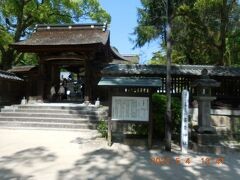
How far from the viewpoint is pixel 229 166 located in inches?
284

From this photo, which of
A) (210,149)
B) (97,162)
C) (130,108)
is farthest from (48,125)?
(210,149)

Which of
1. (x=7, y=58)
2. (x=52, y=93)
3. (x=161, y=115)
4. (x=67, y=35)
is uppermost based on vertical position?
(x=67, y=35)

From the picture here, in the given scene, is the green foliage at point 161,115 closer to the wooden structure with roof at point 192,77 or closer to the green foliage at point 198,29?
the wooden structure with roof at point 192,77

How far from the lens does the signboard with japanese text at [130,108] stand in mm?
9125

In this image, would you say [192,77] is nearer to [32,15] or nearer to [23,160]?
[23,160]

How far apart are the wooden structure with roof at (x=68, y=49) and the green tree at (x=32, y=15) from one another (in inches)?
204

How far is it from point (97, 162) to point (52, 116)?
7.06m

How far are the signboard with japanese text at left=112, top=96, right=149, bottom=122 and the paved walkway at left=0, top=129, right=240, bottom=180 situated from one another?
94cm

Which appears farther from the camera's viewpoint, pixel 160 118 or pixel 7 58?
pixel 7 58

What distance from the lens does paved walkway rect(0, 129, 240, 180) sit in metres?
6.23

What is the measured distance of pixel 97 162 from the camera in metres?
7.25

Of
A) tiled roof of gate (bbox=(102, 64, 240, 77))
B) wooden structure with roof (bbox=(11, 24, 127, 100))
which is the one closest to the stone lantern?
tiled roof of gate (bbox=(102, 64, 240, 77))

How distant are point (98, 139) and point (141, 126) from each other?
5.23 ft

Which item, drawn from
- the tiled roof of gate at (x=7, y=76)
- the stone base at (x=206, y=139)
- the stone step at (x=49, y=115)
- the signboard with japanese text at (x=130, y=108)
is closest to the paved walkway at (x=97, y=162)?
the stone base at (x=206, y=139)
